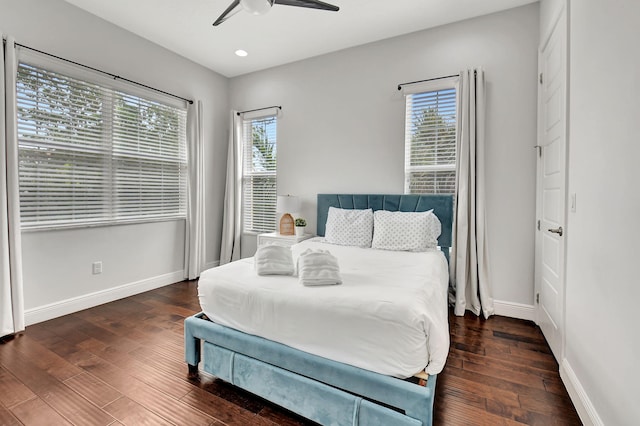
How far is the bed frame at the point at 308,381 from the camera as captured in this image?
4.33 ft

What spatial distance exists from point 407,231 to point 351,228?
23.4 inches

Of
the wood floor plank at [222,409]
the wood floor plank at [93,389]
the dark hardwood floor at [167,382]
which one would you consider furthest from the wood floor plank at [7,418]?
the wood floor plank at [222,409]

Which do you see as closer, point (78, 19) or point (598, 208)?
point (598, 208)

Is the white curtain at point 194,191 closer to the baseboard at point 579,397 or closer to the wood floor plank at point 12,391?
the wood floor plank at point 12,391

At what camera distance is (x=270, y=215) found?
4.53 m

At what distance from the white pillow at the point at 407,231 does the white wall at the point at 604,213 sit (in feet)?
3.76

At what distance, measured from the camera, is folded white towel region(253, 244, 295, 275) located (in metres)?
1.95

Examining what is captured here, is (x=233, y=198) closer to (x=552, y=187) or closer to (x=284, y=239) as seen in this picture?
(x=284, y=239)

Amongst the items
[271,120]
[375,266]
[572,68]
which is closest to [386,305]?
[375,266]

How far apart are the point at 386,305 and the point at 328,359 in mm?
403

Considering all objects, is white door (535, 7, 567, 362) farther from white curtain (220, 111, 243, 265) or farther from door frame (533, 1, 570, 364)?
white curtain (220, 111, 243, 265)

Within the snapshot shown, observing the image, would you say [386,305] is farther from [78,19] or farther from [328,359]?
[78,19]

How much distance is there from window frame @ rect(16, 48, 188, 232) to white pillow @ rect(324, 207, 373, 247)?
217cm

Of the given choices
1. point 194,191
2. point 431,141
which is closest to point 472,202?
point 431,141
